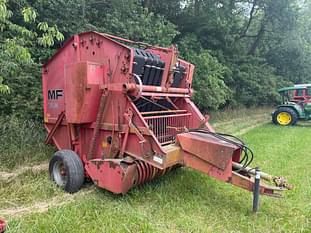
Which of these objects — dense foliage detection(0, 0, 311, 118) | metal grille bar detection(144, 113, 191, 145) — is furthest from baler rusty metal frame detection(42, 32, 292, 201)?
dense foliage detection(0, 0, 311, 118)

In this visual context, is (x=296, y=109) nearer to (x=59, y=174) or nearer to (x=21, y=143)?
(x=21, y=143)

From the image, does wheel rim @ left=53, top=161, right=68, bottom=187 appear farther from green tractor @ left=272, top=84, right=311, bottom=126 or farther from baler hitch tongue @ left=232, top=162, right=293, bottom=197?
green tractor @ left=272, top=84, right=311, bottom=126

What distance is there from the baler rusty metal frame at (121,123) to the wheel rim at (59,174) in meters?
0.31

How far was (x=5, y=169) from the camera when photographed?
4.95m

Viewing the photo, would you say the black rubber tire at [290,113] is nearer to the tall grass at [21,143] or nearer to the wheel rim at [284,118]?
the wheel rim at [284,118]

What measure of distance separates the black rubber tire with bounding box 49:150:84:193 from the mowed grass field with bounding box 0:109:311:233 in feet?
0.33

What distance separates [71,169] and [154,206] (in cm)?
118

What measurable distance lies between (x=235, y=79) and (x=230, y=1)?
3878mm

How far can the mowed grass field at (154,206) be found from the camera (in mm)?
3045

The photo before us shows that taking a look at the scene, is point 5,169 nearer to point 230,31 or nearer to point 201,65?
point 201,65

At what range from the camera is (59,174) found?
423 centimetres

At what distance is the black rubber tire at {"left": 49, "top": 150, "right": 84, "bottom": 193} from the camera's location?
12.8 ft

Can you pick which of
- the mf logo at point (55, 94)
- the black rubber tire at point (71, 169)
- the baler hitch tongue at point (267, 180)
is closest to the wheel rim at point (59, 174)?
the black rubber tire at point (71, 169)

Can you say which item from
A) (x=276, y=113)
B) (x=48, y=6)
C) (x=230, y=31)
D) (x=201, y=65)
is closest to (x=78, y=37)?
(x=48, y=6)
